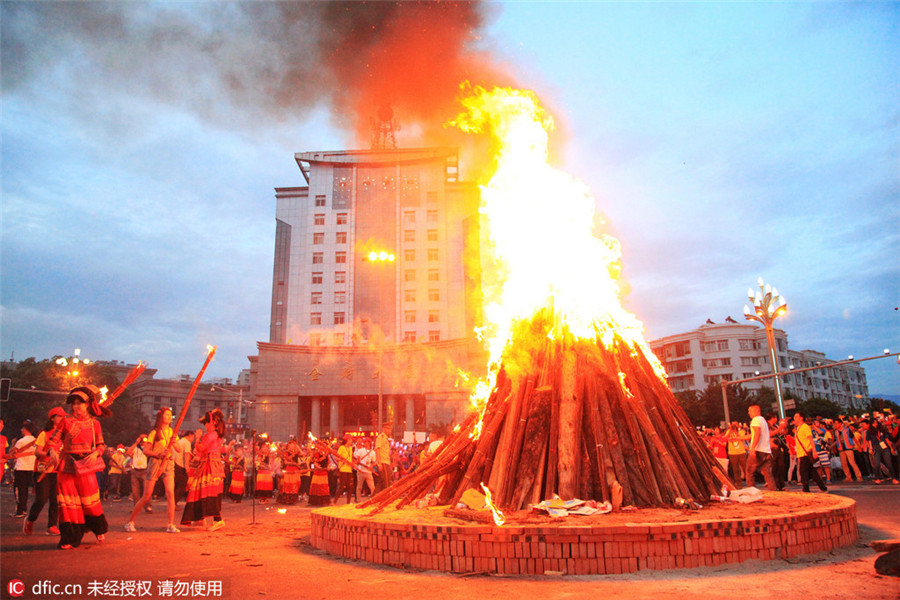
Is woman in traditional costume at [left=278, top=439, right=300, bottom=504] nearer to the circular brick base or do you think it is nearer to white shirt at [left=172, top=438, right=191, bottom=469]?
white shirt at [left=172, top=438, right=191, bottom=469]

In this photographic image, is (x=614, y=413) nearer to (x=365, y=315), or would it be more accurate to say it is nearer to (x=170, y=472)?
(x=170, y=472)

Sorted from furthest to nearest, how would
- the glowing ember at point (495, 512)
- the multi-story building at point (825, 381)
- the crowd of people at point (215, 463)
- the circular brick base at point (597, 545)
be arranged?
the multi-story building at point (825, 381)
the crowd of people at point (215, 463)
the glowing ember at point (495, 512)
the circular brick base at point (597, 545)

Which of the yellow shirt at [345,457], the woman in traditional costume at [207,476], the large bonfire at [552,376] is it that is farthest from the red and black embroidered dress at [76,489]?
the yellow shirt at [345,457]

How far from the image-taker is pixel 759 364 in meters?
76.9

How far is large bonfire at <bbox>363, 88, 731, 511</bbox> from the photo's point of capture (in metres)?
7.43

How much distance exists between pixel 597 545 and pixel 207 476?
7230mm

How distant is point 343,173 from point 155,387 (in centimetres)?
4208

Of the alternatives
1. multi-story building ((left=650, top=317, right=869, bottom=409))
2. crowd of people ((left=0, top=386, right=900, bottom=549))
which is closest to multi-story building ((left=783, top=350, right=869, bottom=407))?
multi-story building ((left=650, top=317, right=869, bottom=409))

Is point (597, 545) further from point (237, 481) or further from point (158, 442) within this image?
point (237, 481)

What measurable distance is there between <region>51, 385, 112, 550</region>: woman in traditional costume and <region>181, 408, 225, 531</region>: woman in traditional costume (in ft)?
6.89

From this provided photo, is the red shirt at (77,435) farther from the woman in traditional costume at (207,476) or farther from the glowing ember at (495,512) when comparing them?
the glowing ember at (495,512)

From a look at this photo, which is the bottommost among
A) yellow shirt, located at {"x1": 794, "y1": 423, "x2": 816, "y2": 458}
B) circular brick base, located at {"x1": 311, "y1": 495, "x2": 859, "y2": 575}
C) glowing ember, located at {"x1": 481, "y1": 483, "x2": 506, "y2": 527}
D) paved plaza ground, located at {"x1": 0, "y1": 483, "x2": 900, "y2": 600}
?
paved plaza ground, located at {"x1": 0, "y1": 483, "x2": 900, "y2": 600}

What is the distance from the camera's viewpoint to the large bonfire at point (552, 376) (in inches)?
292

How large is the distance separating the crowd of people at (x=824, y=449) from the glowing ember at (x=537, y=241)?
6196 millimetres
